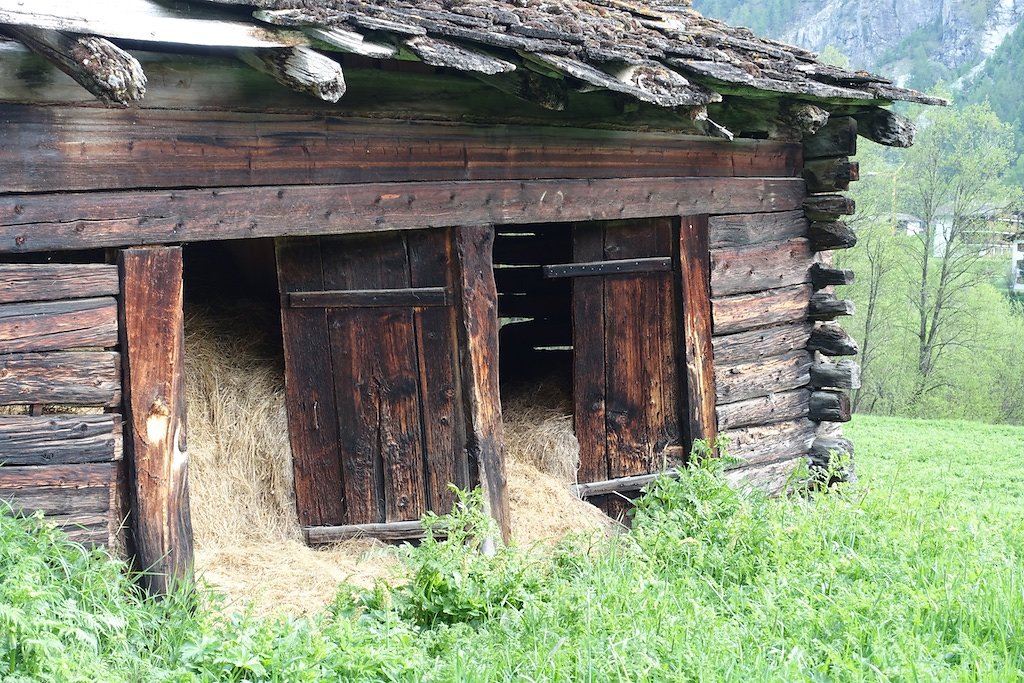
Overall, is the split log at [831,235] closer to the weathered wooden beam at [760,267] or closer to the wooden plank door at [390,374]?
the weathered wooden beam at [760,267]

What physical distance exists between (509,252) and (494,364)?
336 centimetres

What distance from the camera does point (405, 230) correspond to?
5.15 meters

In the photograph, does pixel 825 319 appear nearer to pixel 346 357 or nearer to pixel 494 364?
pixel 494 364

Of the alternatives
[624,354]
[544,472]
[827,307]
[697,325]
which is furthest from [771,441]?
[544,472]

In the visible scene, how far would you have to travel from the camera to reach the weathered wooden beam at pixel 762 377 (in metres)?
6.59

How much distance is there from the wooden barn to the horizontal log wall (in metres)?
0.01

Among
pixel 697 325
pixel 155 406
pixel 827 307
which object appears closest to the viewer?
pixel 155 406

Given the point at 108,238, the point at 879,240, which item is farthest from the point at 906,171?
the point at 108,238

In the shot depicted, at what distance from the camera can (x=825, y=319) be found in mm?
7234

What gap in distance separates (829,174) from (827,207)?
0.24 meters

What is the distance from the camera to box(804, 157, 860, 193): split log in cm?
681

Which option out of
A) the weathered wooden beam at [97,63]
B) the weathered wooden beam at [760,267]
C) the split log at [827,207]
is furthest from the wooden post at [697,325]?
the weathered wooden beam at [97,63]

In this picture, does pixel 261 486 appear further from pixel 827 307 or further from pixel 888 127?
pixel 888 127

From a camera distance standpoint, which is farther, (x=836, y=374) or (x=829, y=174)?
(x=836, y=374)
